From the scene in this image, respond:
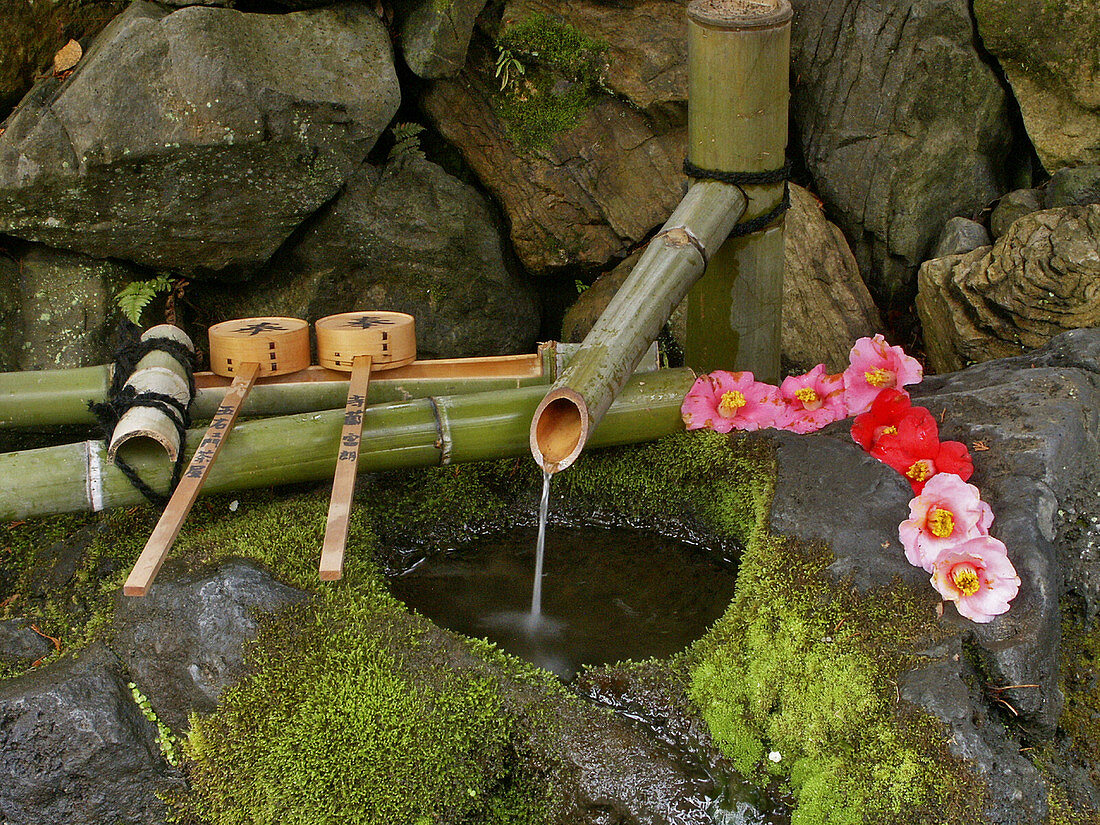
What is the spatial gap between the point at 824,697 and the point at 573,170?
3.37 m

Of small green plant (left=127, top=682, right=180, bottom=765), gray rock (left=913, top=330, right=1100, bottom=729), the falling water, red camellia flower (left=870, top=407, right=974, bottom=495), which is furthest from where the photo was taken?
the falling water

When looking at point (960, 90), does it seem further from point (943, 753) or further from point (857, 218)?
point (943, 753)

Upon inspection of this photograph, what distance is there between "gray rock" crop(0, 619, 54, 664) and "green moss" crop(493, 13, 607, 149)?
342 cm

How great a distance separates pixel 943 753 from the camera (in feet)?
8.38

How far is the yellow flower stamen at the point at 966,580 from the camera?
281 centimetres

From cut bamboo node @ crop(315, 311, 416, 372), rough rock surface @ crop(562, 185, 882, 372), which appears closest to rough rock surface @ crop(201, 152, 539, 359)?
rough rock surface @ crop(562, 185, 882, 372)

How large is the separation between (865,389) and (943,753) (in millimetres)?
1599

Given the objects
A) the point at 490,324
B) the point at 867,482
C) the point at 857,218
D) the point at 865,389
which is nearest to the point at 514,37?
the point at 490,324

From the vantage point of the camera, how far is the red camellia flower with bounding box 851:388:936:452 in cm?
338

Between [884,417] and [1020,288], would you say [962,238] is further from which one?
[884,417]

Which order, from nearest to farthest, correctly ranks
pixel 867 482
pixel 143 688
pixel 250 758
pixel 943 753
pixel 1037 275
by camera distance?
pixel 943 753
pixel 250 758
pixel 143 688
pixel 867 482
pixel 1037 275

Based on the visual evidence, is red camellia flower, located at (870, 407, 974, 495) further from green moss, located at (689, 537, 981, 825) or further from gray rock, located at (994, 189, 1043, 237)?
gray rock, located at (994, 189, 1043, 237)

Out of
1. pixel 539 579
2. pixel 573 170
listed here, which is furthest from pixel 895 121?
pixel 539 579

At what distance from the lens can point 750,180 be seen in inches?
156
